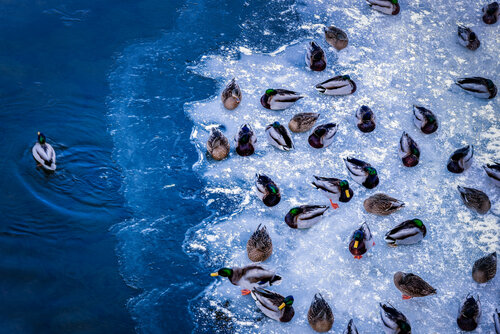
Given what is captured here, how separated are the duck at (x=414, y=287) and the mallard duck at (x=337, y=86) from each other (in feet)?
10.3

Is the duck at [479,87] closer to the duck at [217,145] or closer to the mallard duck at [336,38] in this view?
the mallard duck at [336,38]

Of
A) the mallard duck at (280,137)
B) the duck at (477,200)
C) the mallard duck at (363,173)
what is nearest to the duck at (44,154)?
the mallard duck at (280,137)

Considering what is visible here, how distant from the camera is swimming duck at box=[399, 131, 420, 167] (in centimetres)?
693

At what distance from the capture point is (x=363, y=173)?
21.9 feet

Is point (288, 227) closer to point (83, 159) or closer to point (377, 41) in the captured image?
point (83, 159)

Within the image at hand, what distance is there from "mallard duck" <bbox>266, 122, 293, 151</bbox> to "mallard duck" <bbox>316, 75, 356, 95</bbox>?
1155 mm

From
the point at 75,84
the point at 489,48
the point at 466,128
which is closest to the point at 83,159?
the point at 75,84

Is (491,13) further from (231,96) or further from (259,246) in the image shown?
(259,246)

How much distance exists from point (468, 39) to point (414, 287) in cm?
491

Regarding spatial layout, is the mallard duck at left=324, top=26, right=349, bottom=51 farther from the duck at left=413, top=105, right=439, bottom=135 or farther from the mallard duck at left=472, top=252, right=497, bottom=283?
the mallard duck at left=472, top=252, right=497, bottom=283

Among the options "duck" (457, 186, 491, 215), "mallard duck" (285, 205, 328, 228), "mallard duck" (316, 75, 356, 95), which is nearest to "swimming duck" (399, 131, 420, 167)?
"duck" (457, 186, 491, 215)

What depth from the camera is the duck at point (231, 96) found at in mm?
7457

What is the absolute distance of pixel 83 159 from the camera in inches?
273

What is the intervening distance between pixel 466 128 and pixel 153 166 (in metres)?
4.63
